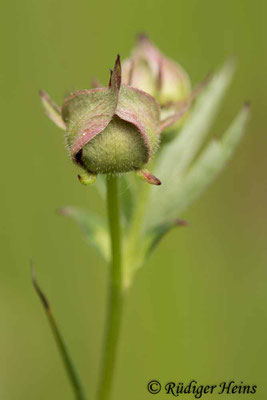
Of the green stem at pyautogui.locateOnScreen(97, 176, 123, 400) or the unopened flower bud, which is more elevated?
the unopened flower bud

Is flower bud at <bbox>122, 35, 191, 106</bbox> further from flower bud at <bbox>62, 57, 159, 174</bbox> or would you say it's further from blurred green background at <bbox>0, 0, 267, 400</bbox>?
blurred green background at <bbox>0, 0, 267, 400</bbox>

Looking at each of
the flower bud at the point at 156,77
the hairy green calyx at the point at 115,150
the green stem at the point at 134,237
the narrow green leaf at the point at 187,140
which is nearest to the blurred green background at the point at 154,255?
the green stem at the point at 134,237

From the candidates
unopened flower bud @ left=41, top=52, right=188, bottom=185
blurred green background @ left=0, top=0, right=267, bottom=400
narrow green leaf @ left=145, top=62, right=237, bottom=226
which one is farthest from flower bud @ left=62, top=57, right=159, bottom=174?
blurred green background @ left=0, top=0, right=267, bottom=400

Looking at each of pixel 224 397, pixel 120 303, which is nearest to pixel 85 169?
pixel 120 303

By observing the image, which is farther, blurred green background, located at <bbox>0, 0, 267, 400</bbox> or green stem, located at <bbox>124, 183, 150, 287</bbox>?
blurred green background, located at <bbox>0, 0, 267, 400</bbox>

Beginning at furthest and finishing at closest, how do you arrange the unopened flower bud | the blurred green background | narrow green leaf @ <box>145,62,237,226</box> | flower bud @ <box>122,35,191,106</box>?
1. the blurred green background
2. narrow green leaf @ <box>145,62,237,226</box>
3. flower bud @ <box>122,35,191,106</box>
4. the unopened flower bud

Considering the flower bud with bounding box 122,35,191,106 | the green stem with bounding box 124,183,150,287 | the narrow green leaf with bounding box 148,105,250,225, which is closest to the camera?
the flower bud with bounding box 122,35,191,106

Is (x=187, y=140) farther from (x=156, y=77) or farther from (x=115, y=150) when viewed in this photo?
(x=115, y=150)

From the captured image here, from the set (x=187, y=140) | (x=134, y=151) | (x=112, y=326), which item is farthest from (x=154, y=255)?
(x=134, y=151)
